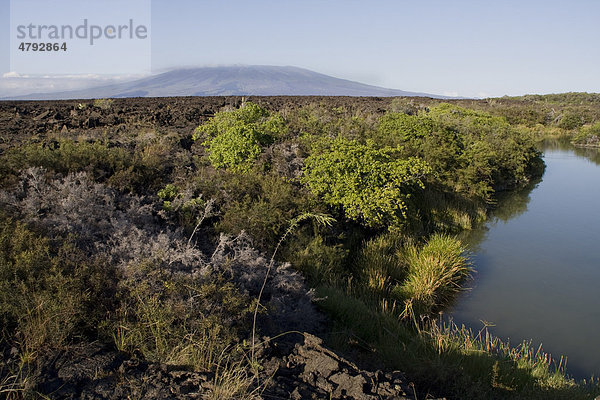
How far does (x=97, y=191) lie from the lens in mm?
6578

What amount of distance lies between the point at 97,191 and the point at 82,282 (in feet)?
8.79

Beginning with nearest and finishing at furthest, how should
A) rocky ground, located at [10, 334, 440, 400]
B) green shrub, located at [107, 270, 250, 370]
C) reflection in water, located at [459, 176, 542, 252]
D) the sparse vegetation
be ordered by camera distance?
rocky ground, located at [10, 334, 440, 400] → green shrub, located at [107, 270, 250, 370] → the sparse vegetation → reflection in water, located at [459, 176, 542, 252]

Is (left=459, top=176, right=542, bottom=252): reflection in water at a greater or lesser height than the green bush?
lesser

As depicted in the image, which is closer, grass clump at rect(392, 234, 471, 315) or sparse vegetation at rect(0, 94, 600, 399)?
sparse vegetation at rect(0, 94, 600, 399)

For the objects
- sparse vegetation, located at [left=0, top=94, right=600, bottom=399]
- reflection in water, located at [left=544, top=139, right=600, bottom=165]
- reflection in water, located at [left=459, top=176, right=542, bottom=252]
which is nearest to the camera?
sparse vegetation, located at [left=0, top=94, right=600, bottom=399]

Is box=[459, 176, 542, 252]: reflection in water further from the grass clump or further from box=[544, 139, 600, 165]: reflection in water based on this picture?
box=[544, 139, 600, 165]: reflection in water

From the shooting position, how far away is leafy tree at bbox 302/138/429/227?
30.0 ft

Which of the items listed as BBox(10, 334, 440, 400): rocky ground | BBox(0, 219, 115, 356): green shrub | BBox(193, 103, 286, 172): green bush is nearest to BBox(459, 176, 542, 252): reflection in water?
BBox(193, 103, 286, 172): green bush

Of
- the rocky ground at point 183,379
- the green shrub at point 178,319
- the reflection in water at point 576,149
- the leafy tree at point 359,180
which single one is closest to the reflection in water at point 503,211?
the leafy tree at point 359,180

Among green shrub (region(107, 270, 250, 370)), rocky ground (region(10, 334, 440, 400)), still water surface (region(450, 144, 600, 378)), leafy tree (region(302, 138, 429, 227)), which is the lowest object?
still water surface (region(450, 144, 600, 378))

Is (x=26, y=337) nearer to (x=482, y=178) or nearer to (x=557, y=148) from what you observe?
(x=482, y=178)

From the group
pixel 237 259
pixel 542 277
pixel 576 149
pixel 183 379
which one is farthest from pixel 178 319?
pixel 576 149

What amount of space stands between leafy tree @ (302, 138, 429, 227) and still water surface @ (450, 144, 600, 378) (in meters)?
2.54

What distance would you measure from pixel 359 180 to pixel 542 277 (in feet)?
15.9
